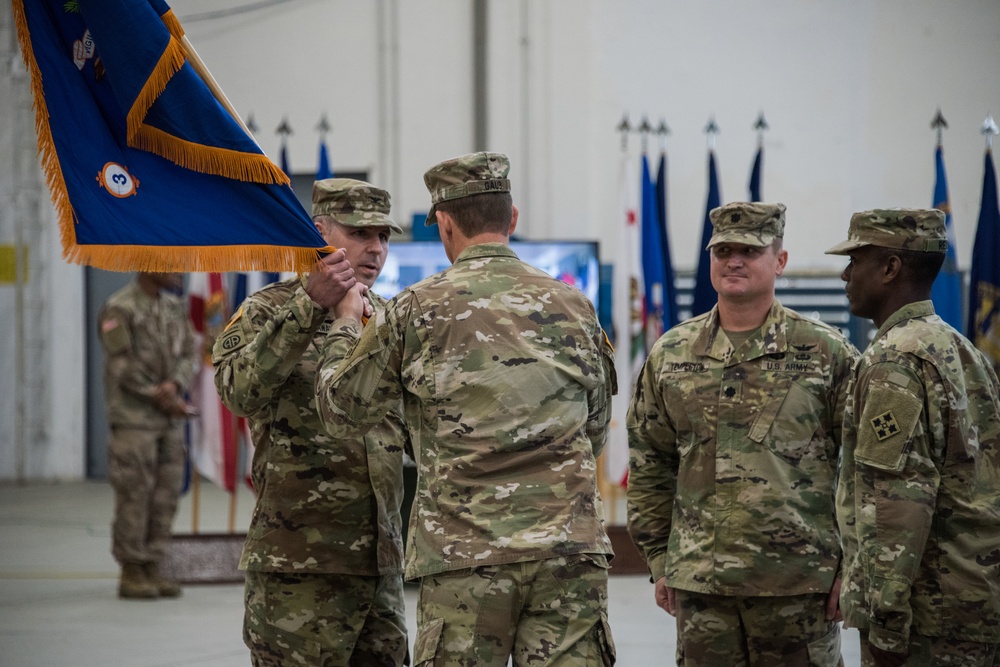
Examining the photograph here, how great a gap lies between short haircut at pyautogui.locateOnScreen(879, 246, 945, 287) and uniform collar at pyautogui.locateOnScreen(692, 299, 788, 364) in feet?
1.36

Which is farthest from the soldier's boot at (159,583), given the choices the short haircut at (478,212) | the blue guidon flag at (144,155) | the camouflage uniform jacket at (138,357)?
the short haircut at (478,212)

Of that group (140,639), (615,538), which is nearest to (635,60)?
(615,538)

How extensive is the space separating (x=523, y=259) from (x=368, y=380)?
19.6ft

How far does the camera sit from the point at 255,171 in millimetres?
3191

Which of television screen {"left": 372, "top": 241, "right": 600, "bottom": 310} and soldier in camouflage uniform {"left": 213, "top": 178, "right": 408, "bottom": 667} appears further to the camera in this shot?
television screen {"left": 372, "top": 241, "right": 600, "bottom": 310}

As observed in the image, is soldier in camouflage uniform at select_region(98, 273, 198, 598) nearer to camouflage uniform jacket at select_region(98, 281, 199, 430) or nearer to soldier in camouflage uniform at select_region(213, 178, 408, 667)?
camouflage uniform jacket at select_region(98, 281, 199, 430)

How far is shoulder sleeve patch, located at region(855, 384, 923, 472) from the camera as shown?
277cm

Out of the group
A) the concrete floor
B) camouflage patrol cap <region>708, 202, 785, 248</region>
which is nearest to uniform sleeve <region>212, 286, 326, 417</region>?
camouflage patrol cap <region>708, 202, 785, 248</region>

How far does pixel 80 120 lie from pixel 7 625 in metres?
3.71

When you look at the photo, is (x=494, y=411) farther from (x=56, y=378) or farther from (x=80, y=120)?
(x=56, y=378)

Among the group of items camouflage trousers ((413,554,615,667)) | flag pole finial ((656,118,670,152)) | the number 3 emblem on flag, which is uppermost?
flag pole finial ((656,118,670,152))

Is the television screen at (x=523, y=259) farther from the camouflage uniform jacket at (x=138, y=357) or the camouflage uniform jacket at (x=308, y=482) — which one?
the camouflage uniform jacket at (x=308, y=482)

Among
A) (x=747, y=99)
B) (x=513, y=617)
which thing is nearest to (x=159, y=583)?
(x=513, y=617)

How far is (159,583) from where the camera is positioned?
21.7 feet
